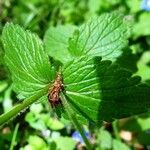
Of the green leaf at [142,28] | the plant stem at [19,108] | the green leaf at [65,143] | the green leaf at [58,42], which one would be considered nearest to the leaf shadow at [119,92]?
the plant stem at [19,108]

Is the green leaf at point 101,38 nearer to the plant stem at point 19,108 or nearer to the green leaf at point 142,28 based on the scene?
the plant stem at point 19,108

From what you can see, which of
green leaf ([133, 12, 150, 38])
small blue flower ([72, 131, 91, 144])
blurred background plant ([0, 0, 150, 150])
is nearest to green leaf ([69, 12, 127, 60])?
blurred background plant ([0, 0, 150, 150])

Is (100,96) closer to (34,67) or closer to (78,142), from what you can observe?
(34,67)

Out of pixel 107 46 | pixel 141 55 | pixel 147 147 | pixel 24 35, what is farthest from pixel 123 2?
pixel 24 35

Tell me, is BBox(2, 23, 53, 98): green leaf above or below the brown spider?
above

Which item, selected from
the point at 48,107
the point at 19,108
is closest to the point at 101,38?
the point at 48,107

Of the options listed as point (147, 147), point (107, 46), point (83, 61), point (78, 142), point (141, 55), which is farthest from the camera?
point (141, 55)

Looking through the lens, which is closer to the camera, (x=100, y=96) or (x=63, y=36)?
(x=100, y=96)

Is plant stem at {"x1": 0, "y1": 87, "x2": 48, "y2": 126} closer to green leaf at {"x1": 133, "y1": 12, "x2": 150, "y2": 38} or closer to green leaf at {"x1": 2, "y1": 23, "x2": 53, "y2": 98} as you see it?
green leaf at {"x1": 2, "y1": 23, "x2": 53, "y2": 98}
